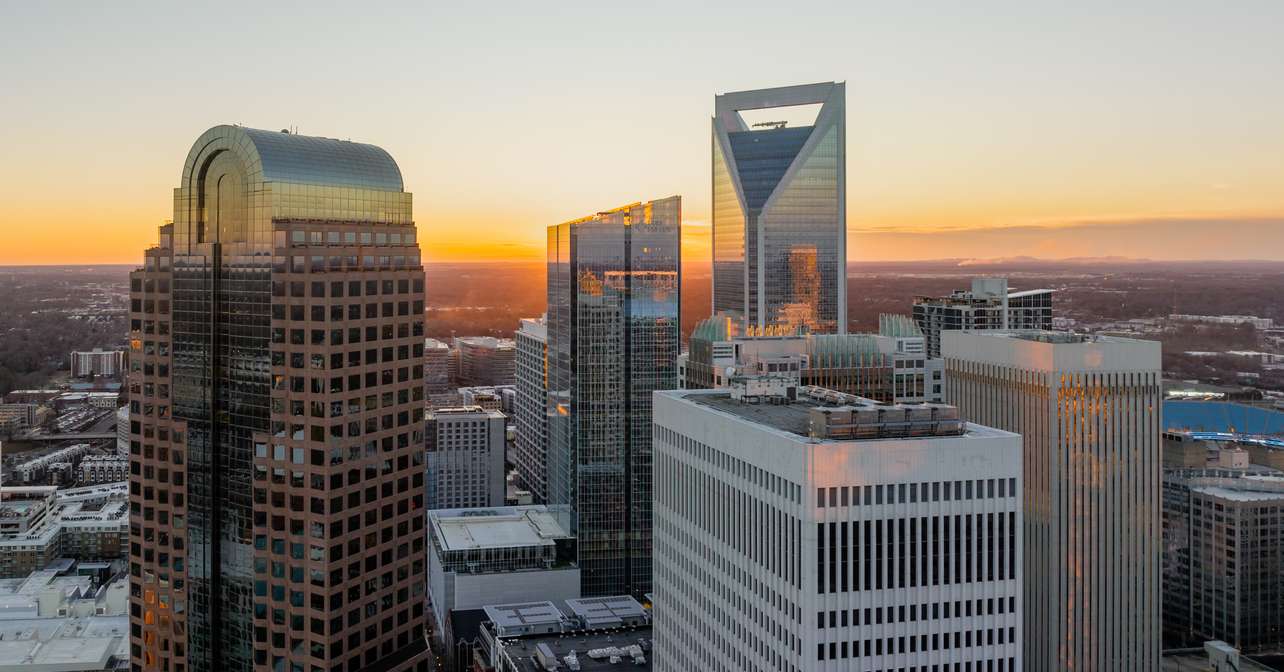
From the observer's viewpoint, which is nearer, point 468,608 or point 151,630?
point 151,630

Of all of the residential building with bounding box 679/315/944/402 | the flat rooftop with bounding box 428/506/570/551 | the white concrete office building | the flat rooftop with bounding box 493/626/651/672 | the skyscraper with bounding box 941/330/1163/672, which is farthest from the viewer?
the flat rooftop with bounding box 428/506/570/551

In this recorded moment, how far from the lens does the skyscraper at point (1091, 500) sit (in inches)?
4200

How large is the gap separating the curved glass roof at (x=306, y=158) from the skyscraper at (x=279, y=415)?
149mm

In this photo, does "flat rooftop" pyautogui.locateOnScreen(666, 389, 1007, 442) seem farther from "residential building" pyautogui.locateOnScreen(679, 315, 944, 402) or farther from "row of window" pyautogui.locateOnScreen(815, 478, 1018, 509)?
"residential building" pyautogui.locateOnScreen(679, 315, 944, 402)

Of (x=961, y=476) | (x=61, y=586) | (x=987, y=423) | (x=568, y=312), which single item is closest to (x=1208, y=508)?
(x=987, y=423)

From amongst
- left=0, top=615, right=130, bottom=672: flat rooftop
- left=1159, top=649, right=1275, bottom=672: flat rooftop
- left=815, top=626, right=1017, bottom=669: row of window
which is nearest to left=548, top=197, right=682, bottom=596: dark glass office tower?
left=0, top=615, right=130, bottom=672: flat rooftop

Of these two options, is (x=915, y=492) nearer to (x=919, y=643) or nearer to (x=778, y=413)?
(x=919, y=643)

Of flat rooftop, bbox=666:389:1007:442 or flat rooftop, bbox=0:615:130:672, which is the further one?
flat rooftop, bbox=0:615:130:672

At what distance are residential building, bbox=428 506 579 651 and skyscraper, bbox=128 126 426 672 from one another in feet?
233

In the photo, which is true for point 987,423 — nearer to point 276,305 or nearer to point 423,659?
point 423,659

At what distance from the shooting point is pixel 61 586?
7215 inches

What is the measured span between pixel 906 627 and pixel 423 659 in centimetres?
4705

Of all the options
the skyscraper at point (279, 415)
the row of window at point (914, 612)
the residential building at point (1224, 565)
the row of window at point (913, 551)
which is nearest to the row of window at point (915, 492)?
the row of window at point (913, 551)

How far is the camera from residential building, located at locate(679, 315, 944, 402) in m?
139
